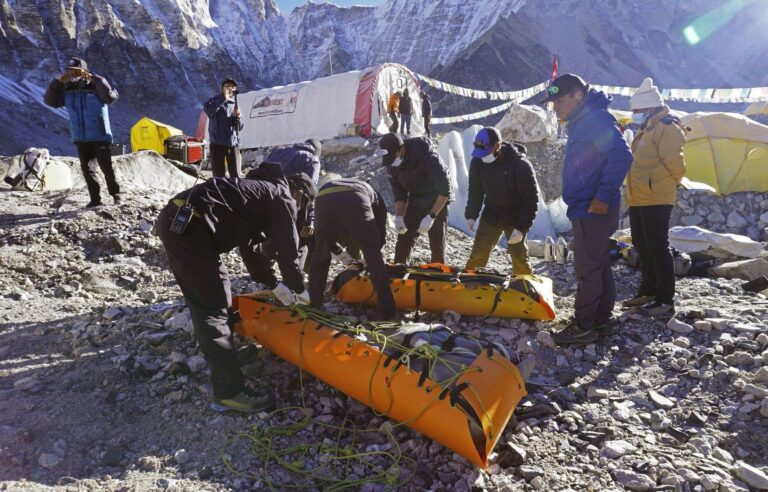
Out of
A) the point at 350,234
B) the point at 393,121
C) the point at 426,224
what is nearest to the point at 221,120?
the point at 426,224

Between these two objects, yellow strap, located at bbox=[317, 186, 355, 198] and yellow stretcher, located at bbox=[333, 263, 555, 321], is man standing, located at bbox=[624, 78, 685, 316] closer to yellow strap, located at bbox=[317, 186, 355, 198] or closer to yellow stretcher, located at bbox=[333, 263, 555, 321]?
yellow stretcher, located at bbox=[333, 263, 555, 321]

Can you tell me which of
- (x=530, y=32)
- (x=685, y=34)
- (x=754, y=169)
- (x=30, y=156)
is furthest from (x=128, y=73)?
(x=685, y=34)

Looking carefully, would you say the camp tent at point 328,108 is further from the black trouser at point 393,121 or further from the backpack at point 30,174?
the backpack at point 30,174

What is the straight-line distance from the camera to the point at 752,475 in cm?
222

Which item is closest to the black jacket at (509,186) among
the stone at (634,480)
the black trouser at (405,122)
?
the stone at (634,480)

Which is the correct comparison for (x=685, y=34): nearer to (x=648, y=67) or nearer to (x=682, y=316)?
(x=648, y=67)

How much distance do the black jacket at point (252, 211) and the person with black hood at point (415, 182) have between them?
5.33 ft

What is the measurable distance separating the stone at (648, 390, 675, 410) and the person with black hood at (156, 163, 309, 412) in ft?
7.60

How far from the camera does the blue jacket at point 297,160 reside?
4.10 metres

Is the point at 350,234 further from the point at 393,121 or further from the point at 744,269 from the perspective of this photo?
the point at 393,121

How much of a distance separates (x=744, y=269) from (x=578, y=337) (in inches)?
137

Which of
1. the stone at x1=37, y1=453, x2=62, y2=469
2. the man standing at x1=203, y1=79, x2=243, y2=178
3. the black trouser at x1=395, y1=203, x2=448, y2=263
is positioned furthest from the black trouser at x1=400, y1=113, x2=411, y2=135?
the stone at x1=37, y1=453, x2=62, y2=469

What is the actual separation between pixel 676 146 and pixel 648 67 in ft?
224

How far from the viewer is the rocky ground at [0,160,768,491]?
→ 2.35 m
